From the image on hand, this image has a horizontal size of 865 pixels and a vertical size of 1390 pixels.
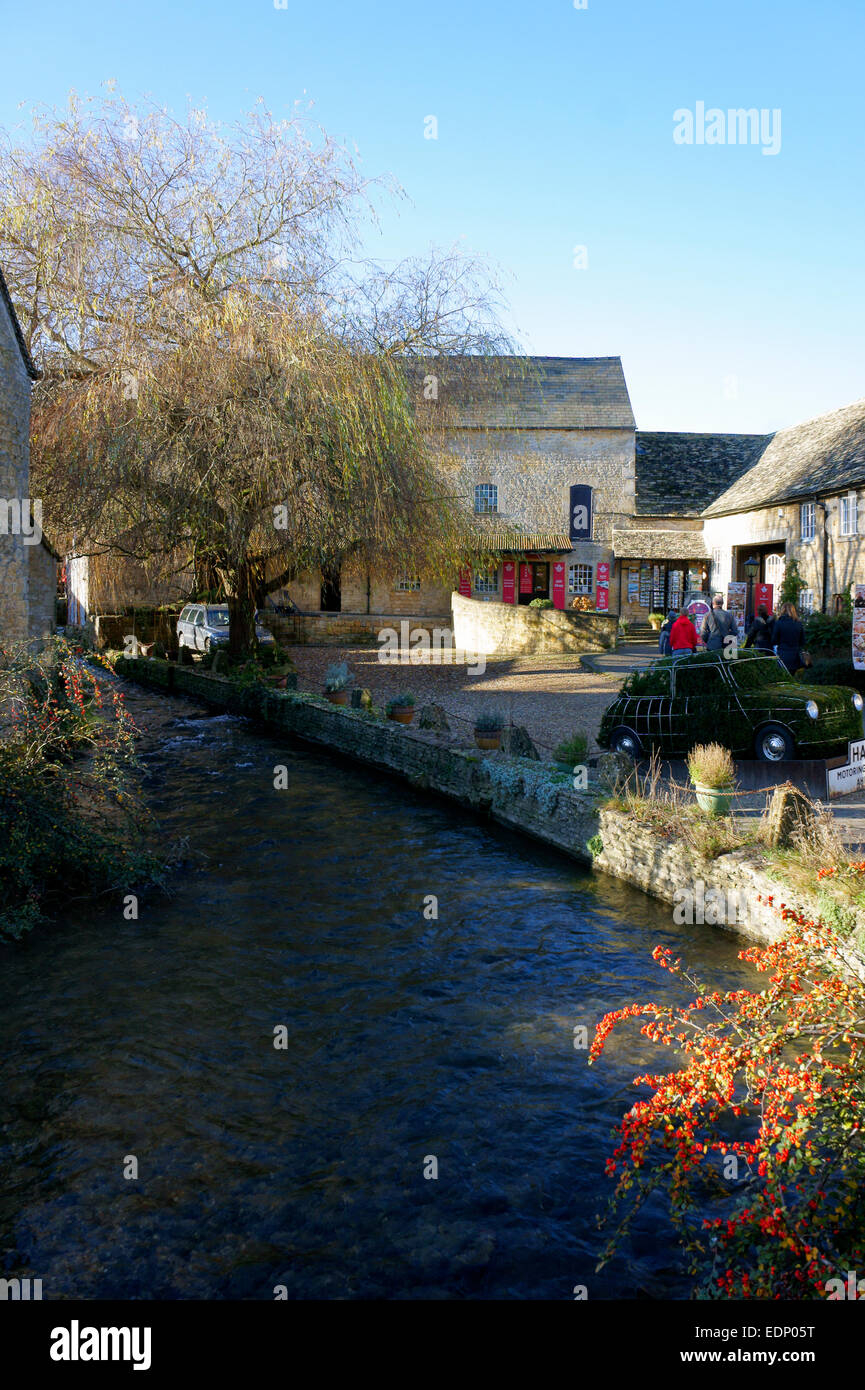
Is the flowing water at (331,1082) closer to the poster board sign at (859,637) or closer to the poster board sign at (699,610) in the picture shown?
the poster board sign at (859,637)

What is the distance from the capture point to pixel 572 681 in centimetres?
2117

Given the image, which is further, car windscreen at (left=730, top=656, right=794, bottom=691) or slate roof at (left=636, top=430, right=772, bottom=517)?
slate roof at (left=636, top=430, right=772, bottom=517)

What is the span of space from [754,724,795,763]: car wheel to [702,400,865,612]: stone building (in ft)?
43.6

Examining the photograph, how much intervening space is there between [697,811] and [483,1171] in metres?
4.80

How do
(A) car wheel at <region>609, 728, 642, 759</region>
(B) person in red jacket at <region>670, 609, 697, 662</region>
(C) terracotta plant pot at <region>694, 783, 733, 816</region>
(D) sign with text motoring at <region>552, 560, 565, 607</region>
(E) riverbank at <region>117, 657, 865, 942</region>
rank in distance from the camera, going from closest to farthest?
(E) riverbank at <region>117, 657, 865, 942</region>, (C) terracotta plant pot at <region>694, 783, 733, 816</region>, (A) car wheel at <region>609, 728, 642, 759</region>, (B) person in red jacket at <region>670, 609, 697, 662</region>, (D) sign with text motoring at <region>552, 560, 565, 607</region>

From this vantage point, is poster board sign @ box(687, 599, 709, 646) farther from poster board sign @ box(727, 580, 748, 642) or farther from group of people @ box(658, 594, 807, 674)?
poster board sign @ box(727, 580, 748, 642)

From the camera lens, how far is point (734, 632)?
13.3 meters

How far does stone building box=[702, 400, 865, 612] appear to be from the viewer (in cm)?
2275

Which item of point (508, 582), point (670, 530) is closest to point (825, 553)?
point (670, 530)

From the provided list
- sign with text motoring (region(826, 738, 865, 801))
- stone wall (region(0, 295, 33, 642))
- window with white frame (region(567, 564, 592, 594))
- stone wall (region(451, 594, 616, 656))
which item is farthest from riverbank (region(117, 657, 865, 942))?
window with white frame (region(567, 564, 592, 594))

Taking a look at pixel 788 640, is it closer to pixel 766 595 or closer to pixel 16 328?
pixel 766 595

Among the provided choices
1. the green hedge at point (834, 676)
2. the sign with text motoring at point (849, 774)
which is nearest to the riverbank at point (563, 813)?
the sign with text motoring at point (849, 774)

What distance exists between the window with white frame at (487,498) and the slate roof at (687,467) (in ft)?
16.9
